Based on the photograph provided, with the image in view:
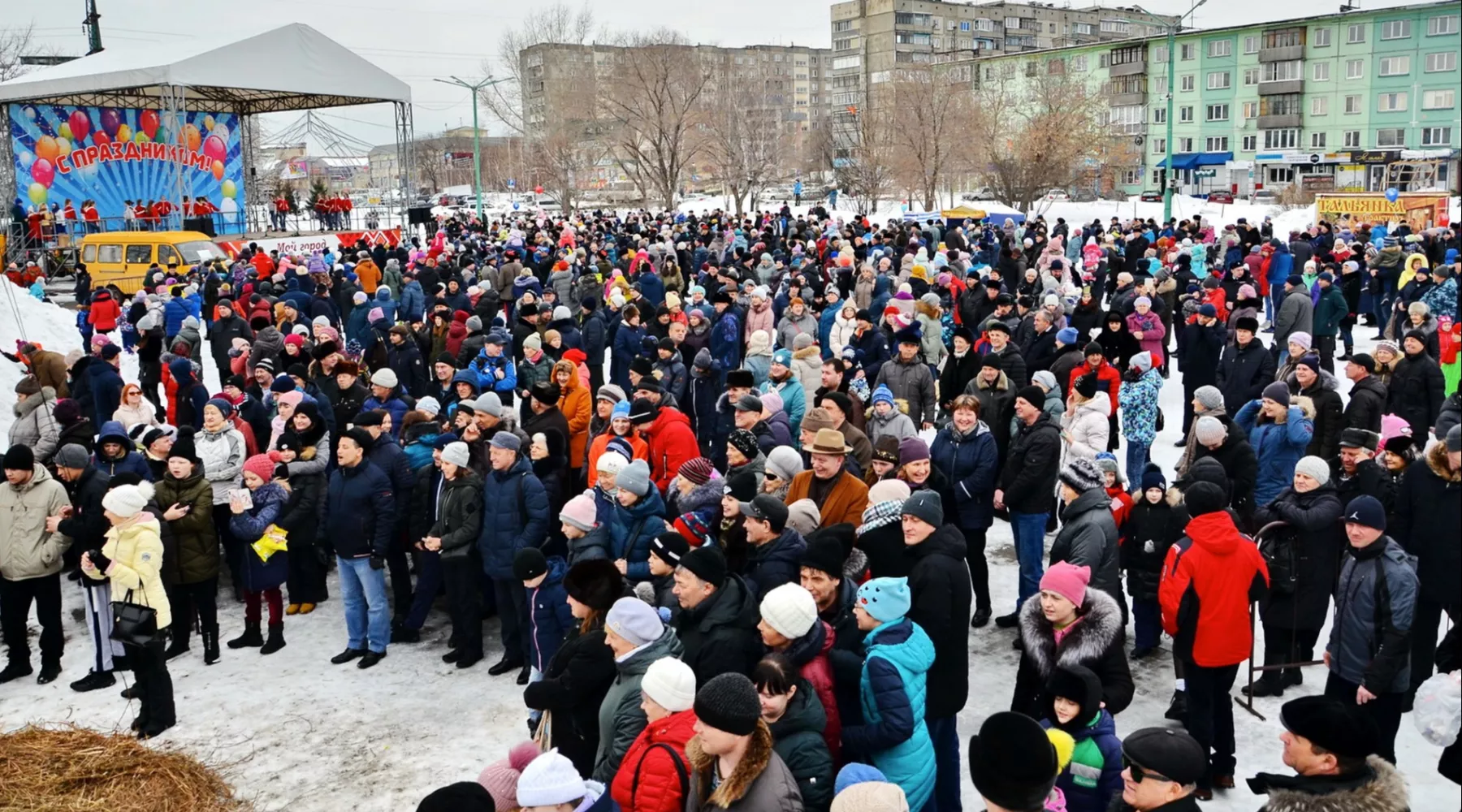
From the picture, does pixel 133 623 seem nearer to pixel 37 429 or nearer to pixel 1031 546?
pixel 37 429

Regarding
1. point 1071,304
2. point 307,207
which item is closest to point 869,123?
point 307,207

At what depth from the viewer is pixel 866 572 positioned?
4980mm

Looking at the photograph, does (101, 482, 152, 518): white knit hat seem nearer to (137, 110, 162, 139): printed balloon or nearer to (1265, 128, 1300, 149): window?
(137, 110, 162, 139): printed balloon

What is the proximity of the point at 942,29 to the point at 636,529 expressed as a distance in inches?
4042

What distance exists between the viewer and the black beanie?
3256 mm

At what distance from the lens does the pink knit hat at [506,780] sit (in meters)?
3.54

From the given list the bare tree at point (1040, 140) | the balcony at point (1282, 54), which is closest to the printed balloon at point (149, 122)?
the bare tree at point (1040, 140)

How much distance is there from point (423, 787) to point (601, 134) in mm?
50826

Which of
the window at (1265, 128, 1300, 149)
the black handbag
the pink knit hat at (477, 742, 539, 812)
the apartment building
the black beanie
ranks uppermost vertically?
the apartment building

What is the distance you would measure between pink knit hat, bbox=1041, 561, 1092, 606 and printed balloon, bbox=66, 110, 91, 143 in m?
36.9

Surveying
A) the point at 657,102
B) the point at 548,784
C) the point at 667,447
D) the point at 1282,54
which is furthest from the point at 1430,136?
the point at 548,784

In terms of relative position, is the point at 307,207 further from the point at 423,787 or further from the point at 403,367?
the point at 423,787

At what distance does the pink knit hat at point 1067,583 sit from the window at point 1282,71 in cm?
6534

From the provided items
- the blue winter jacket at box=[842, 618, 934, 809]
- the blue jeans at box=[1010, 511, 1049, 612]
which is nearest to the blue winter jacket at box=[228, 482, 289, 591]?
the blue winter jacket at box=[842, 618, 934, 809]
